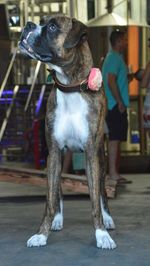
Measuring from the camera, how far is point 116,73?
26.4 feet

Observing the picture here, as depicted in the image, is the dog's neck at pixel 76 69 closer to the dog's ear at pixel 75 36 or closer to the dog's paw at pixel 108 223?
the dog's ear at pixel 75 36

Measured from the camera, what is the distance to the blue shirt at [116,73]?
8.04m

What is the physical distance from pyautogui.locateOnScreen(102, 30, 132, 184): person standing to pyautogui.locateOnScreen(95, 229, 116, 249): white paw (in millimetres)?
3491

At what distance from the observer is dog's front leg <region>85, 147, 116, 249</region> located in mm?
4562

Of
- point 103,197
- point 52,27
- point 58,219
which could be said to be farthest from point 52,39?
point 58,219

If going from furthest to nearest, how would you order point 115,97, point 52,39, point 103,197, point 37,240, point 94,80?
point 115,97, point 103,197, point 37,240, point 94,80, point 52,39

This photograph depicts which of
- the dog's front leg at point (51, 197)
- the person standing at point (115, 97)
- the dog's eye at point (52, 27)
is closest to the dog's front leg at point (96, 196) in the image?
the dog's front leg at point (51, 197)

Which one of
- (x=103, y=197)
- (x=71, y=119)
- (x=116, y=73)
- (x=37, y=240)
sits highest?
(x=71, y=119)

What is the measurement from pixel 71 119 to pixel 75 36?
0.60 m

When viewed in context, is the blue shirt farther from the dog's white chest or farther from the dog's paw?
the dog's white chest

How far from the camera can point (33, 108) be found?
36.5ft

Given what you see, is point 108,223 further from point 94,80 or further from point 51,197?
point 94,80

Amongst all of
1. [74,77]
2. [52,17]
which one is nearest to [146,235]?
[74,77]

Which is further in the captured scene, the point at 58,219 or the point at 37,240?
the point at 58,219
